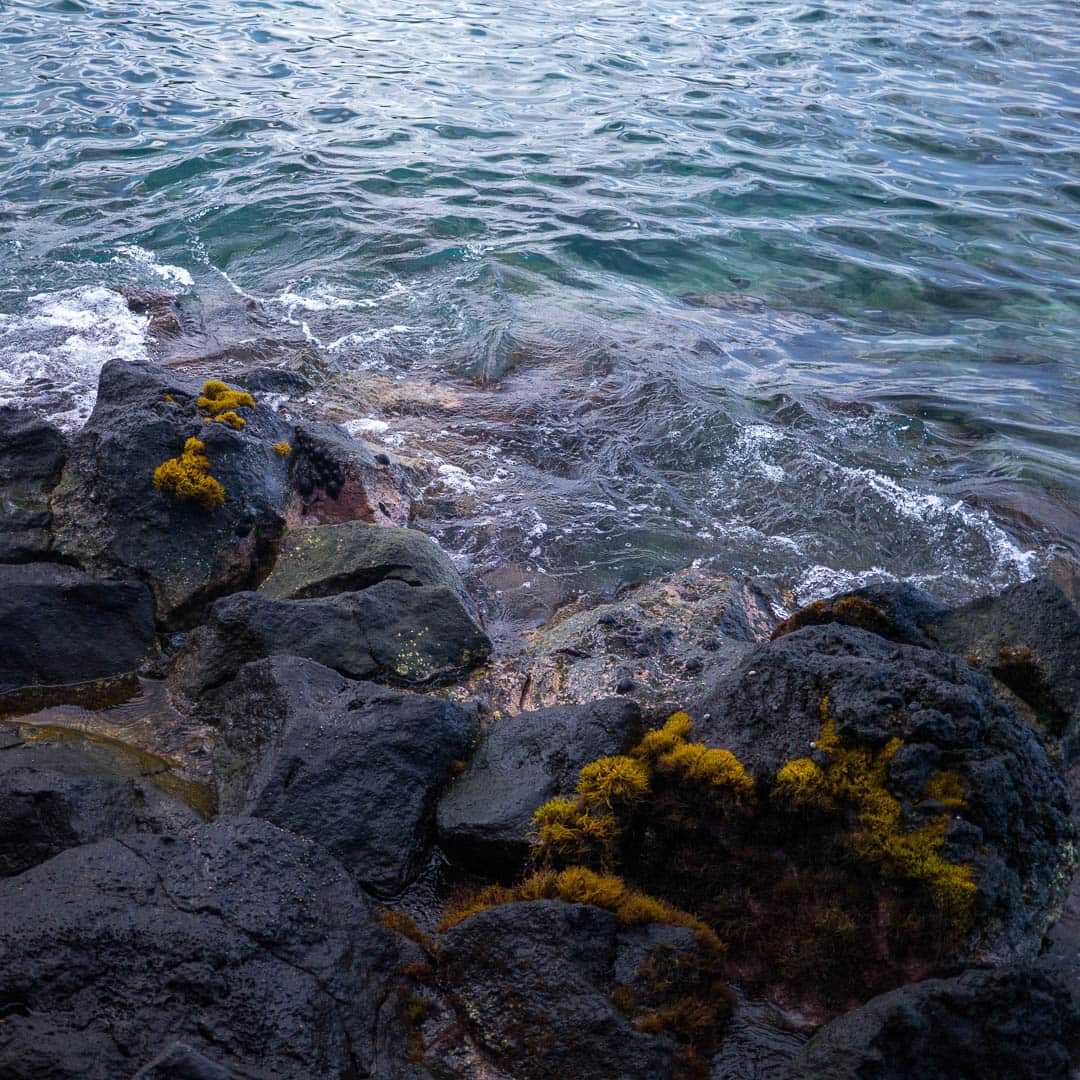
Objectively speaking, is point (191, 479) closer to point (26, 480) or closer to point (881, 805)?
point (26, 480)

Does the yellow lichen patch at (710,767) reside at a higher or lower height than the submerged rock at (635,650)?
higher

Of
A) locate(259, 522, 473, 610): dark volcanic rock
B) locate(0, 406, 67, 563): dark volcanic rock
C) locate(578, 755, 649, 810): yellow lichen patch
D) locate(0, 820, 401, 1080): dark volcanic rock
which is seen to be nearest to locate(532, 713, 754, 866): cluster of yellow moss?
locate(578, 755, 649, 810): yellow lichen patch

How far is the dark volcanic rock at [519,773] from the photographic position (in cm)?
491

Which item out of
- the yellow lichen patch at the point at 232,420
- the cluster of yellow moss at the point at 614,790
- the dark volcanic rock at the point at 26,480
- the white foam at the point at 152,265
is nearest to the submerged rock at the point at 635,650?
the cluster of yellow moss at the point at 614,790

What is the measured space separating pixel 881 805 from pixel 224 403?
569 centimetres

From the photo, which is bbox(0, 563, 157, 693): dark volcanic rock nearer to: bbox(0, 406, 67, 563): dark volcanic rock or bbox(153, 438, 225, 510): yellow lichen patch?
bbox(0, 406, 67, 563): dark volcanic rock

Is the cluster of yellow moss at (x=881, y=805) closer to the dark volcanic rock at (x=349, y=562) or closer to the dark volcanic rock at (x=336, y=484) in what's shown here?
the dark volcanic rock at (x=349, y=562)

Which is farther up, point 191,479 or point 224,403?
point 224,403

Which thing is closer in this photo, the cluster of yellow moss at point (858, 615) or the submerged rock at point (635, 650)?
the cluster of yellow moss at point (858, 615)

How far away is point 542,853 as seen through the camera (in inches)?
188

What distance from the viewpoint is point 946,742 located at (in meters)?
4.53

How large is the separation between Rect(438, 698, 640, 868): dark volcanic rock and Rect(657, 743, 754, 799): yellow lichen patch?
0.33 m

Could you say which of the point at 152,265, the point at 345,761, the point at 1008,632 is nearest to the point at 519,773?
the point at 345,761

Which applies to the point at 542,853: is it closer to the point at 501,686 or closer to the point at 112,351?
the point at 501,686
